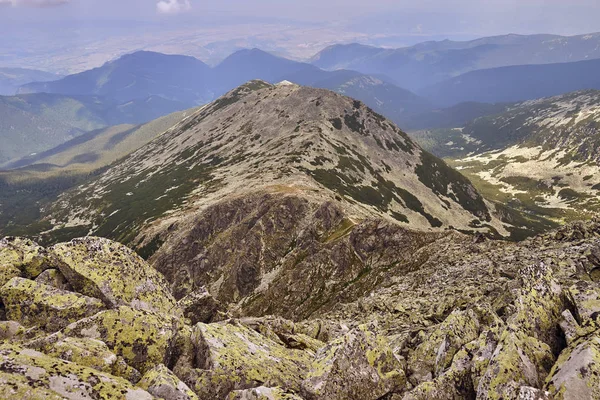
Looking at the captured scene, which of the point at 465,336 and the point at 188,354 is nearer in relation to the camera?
the point at 188,354

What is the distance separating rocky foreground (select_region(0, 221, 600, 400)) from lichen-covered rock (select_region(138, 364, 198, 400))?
5cm

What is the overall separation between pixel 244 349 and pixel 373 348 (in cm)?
687

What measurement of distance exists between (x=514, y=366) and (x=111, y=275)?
2259 cm

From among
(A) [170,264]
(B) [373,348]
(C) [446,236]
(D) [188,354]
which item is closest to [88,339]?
(D) [188,354]

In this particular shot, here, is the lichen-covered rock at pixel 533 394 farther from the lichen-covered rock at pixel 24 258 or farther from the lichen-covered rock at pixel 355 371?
the lichen-covered rock at pixel 24 258

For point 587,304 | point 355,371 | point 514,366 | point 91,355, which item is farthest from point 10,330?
point 587,304

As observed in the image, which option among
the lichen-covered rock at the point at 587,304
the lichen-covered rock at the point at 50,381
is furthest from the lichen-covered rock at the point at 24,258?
the lichen-covered rock at the point at 587,304

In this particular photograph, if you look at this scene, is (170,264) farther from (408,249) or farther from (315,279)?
(408,249)

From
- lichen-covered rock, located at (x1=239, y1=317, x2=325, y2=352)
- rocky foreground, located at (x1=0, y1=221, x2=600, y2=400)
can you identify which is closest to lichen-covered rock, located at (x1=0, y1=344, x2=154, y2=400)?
rocky foreground, located at (x1=0, y1=221, x2=600, y2=400)

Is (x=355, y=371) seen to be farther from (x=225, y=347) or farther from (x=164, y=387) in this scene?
(x=164, y=387)

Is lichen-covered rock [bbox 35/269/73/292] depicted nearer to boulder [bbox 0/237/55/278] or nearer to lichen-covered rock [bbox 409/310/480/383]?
boulder [bbox 0/237/55/278]

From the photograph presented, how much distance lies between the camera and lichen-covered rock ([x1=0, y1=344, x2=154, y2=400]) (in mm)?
10188

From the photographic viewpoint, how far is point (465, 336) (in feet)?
65.9

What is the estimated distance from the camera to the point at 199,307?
27344 mm
